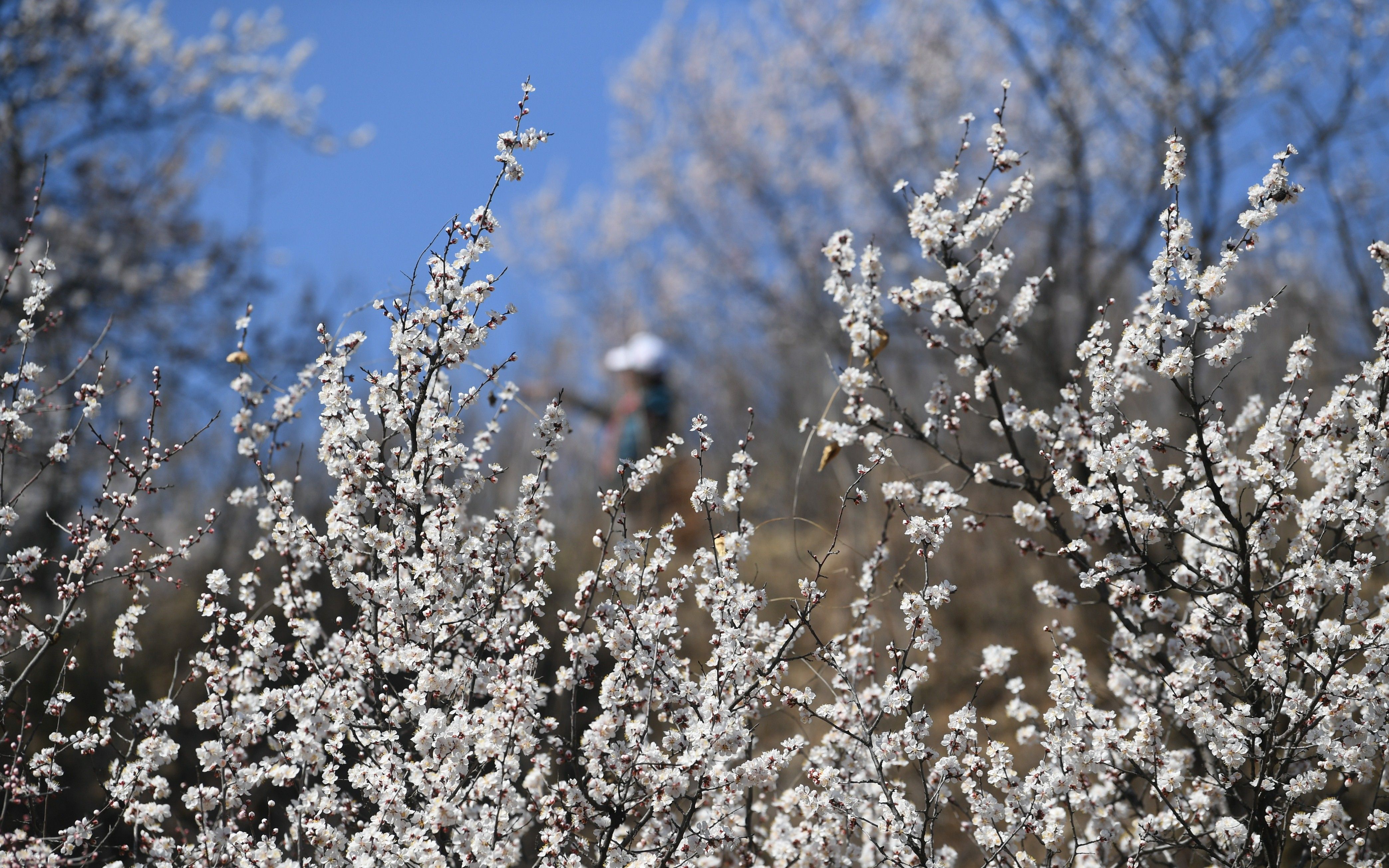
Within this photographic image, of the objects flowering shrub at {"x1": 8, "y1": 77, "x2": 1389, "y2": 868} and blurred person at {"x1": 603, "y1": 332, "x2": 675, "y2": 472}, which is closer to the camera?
flowering shrub at {"x1": 8, "y1": 77, "x2": 1389, "y2": 868}

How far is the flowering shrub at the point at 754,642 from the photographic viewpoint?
252 centimetres

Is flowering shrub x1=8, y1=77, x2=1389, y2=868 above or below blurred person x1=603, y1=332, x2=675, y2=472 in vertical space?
below

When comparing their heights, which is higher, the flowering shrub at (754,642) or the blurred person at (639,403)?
the blurred person at (639,403)

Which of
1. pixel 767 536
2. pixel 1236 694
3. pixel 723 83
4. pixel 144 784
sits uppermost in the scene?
pixel 723 83

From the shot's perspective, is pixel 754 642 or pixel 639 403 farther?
pixel 639 403

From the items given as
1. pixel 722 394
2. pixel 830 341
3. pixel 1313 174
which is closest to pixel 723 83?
pixel 722 394

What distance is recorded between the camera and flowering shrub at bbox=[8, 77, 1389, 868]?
99.1 inches

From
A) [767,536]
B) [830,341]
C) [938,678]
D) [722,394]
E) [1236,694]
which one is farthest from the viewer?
[722,394]

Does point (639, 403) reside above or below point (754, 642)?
above

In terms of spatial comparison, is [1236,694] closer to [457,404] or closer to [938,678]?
[457,404]

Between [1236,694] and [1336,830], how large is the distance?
481mm

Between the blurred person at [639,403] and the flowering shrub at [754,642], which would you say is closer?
the flowering shrub at [754,642]

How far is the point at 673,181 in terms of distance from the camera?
16328 mm

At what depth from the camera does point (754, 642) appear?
2.79 metres
